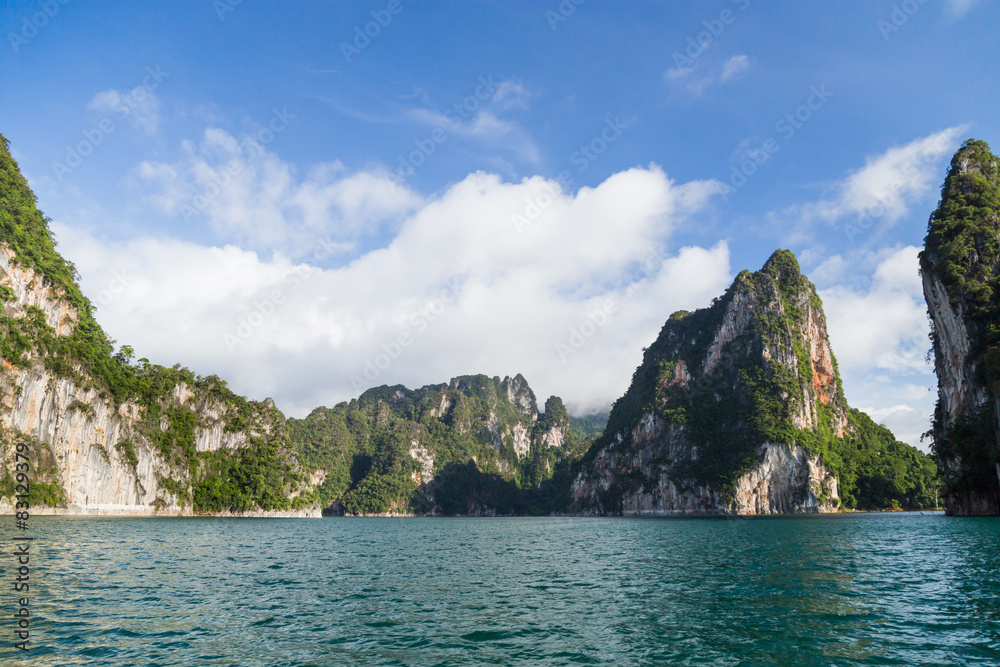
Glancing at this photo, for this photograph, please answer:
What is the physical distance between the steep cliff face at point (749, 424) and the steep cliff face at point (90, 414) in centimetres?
11195

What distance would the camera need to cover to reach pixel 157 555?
35.3 metres

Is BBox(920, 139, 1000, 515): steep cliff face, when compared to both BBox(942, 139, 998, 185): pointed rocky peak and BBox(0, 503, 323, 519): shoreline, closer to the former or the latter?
BBox(942, 139, 998, 185): pointed rocky peak

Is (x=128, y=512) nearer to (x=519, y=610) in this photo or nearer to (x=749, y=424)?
(x=519, y=610)

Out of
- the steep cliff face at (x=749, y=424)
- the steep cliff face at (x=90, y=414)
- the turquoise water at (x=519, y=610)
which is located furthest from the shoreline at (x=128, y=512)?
the steep cliff face at (x=749, y=424)

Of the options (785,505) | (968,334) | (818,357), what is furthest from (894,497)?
(968,334)

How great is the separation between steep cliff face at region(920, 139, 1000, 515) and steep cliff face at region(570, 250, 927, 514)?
54.3m

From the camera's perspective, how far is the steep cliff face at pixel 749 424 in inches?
5271

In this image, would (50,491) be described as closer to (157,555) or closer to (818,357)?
(157,555)

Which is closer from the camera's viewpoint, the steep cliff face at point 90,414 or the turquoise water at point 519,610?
the turquoise water at point 519,610

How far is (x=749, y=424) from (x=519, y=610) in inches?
5524

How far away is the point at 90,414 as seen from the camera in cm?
9569

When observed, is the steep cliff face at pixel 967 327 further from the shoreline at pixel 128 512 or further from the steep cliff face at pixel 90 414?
the steep cliff face at pixel 90 414

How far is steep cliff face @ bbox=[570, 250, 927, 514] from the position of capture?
13388 centimetres

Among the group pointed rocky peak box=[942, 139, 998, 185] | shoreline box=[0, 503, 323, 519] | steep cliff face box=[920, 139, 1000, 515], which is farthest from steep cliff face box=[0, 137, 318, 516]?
pointed rocky peak box=[942, 139, 998, 185]
